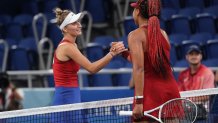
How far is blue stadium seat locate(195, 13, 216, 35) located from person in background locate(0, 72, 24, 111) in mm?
3437

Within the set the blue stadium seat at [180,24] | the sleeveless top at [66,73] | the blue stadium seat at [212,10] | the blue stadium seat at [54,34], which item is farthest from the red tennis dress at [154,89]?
the blue stadium seat at [54,34]

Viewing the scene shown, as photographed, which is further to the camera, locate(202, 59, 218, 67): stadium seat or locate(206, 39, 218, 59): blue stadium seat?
locate(206, 39, 218, 59): blue stadium seat

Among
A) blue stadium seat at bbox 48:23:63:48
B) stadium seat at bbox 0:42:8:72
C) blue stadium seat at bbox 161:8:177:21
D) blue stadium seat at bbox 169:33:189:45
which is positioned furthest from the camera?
blue stadium seat at bbox 48:23:63:48

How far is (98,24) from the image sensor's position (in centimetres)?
1486

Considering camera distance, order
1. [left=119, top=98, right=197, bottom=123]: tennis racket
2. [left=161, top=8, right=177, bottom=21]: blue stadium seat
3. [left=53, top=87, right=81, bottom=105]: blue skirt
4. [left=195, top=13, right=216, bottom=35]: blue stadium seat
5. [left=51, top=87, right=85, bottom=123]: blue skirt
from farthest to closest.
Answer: [left=161, top=8, right=177, bottom=21]: blue stadium seat, [left=195, top=13, right=216, bottom=35]: blue stadium seat, [left=53, top=87, right=81, bottom=105]: blue skirt, [left=51, top=87, right=85, bottom=123]: blue skirt, [left=119, top=98, right=197, bottom=123]: tennis racket

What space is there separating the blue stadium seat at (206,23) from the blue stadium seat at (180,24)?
18 centimetres

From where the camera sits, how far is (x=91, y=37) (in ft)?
49.8

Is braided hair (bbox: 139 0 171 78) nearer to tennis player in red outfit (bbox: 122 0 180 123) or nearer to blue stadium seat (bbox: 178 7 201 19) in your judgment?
tennis player in red outfit (bbox: 122 0 180 123)

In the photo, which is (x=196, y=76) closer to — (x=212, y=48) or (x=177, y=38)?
(x=212, y=48)

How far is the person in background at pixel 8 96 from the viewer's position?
11.3m

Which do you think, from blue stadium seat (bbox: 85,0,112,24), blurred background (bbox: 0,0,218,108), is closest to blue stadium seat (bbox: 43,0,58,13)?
blurred background (bbox: 0,0,218,108)

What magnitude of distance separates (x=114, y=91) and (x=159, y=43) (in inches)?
198

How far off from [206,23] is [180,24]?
441 mm

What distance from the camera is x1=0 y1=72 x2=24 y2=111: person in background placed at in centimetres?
1131
